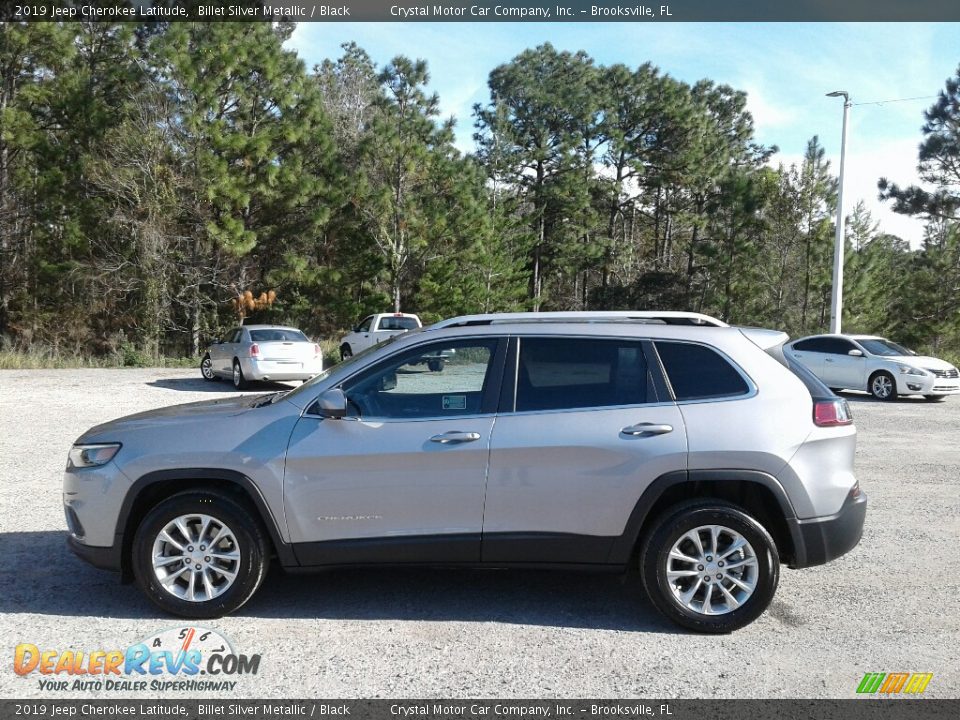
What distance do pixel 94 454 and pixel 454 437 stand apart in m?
2.15

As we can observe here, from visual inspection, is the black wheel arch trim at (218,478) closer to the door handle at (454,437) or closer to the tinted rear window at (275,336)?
the door handle at (454,437)

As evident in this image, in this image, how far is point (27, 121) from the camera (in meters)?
30.9

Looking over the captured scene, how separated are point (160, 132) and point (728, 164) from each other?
105 feet

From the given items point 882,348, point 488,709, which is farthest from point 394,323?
point 488,709

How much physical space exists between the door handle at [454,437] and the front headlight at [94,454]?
6.21 ft

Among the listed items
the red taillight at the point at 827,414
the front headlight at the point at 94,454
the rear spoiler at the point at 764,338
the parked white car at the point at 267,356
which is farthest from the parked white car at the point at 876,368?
the front headlight at the point at 94,454

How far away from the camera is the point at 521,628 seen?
15.2ft

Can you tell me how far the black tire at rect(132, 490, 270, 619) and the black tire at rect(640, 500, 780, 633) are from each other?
2223mm

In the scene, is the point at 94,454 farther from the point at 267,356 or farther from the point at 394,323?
the point at 394,323

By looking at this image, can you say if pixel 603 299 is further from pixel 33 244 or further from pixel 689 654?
pixel 689 654

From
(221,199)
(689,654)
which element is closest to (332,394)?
(689,654)

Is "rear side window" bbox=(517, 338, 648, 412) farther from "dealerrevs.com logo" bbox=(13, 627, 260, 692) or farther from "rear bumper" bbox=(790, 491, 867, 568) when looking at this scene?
"dealerrevs.com logo" bbox=(13, 627, 260, 692)

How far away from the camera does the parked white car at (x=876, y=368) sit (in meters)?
17.5

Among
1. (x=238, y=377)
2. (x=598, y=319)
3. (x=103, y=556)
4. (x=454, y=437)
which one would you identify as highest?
(x=598, y=319)
